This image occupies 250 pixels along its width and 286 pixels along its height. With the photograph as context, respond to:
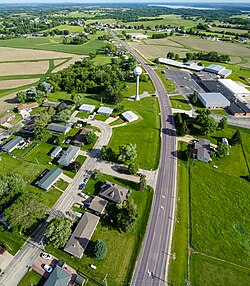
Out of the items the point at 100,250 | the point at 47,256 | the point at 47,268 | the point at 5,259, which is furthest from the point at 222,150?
→ the point at 5,259

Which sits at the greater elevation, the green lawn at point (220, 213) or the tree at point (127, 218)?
the tree at point (127, 218)

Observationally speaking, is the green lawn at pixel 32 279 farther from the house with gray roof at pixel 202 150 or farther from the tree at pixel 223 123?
the tree at pixel 223 123

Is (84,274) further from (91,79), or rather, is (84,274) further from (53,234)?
(91,79)

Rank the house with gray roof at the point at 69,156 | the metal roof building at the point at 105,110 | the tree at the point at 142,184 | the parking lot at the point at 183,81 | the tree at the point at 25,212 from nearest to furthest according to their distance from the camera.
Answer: the tree at the point at 25,212, the tree at the point at 142,184, the house with gray roof at the point at 69,156, the metal roof building at the point at 105,110, the parking lot at the point at 183,81

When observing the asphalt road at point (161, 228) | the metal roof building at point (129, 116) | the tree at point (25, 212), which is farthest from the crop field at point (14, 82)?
the tree at point (25, 212)

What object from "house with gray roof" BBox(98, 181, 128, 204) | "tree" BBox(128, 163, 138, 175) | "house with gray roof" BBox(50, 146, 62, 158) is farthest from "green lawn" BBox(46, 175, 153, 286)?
"house with gray roof" BBox(50, 146, 62, 158)

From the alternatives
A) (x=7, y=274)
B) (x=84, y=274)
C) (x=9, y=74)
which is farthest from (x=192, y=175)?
(x=9, y=74)
